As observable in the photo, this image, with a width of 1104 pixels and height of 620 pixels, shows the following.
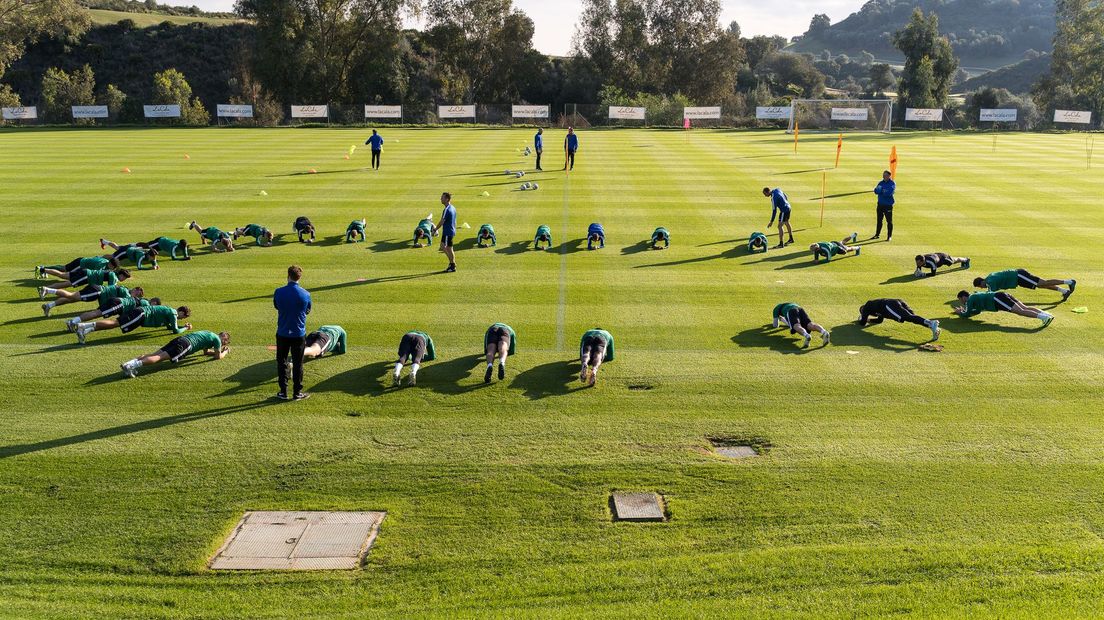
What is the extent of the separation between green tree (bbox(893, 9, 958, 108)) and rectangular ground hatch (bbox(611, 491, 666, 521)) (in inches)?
3151

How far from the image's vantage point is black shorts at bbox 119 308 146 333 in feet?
48.2

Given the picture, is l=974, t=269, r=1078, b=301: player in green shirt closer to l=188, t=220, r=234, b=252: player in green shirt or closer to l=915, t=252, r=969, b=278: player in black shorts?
l=915, t=252, r=969, b=278: player in black shorts

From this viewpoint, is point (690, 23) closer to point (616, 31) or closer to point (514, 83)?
point (616, 31)

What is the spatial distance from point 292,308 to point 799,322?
29.4 ft

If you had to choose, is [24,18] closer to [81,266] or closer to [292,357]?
[81,266]

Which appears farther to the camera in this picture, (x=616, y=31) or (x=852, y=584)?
(x=616, y=31)

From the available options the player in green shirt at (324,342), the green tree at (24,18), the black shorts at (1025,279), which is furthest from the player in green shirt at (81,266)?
the green tree at (24,18)

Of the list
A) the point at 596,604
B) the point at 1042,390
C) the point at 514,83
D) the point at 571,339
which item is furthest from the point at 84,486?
the point at 514,83

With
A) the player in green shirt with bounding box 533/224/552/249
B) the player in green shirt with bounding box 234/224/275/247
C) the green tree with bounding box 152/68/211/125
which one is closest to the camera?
Result: the player in green shirt with bounding box 533/224/552/249

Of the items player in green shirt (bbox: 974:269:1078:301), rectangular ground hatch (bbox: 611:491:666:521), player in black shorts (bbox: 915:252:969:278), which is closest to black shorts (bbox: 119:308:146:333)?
rectangular ground hatch (bbox: 611:491:666:521)

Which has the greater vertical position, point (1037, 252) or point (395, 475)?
point (1037, 252)

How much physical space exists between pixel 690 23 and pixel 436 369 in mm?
86878

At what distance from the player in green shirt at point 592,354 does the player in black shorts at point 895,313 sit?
5.58m

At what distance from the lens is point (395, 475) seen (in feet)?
32.1
